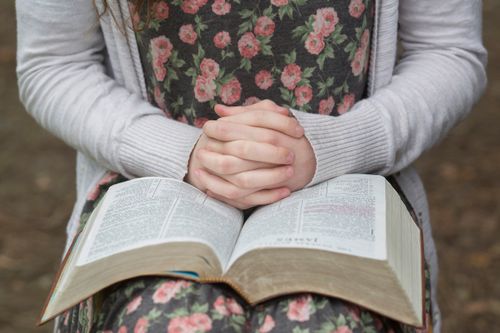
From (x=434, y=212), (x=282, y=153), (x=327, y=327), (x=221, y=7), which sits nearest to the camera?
(x=327, y=327)

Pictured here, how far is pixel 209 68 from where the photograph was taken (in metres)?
1.11

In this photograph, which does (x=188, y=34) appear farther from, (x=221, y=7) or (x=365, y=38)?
(x=365, y=38)

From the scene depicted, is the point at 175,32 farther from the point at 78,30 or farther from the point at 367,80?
the point at 367,80

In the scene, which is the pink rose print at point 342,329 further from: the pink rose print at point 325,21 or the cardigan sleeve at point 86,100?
the pink rose print at point 325,21

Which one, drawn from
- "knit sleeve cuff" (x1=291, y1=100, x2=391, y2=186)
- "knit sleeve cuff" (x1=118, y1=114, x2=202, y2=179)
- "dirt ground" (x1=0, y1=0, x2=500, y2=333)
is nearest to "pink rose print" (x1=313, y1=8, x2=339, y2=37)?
"knit sleeve cuff" (x1=291, y1=100, x2=391, y2=186)

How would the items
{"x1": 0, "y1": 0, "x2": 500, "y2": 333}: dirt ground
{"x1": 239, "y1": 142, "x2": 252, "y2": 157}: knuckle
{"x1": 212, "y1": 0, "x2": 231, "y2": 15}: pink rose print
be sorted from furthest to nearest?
{"x1": 0, "y1": 0, "x2": 500, "y2": 333}: dirt ground → {"x1": 212, "y1": 0, "x2": 231, "y2": 15}: pink rose print → {"x1": 239, "y1": 142, "x2": 252, "y2": 157}: knuckle

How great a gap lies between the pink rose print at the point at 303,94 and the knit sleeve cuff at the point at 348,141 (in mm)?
65

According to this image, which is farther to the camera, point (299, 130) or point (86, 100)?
point (86, 100)

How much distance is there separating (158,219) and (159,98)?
0.30 metres

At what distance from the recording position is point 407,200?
117 centimetres

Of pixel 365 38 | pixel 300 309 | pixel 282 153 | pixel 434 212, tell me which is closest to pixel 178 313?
pixel 300 309

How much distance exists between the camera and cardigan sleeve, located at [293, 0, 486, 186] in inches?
40.6

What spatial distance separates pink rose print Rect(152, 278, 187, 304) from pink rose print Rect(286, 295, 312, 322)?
0.12m

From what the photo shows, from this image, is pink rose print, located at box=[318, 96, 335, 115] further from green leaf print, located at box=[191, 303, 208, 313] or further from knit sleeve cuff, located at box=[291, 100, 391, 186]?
green leaf print, located at box=[191, 303, 208, 313]
